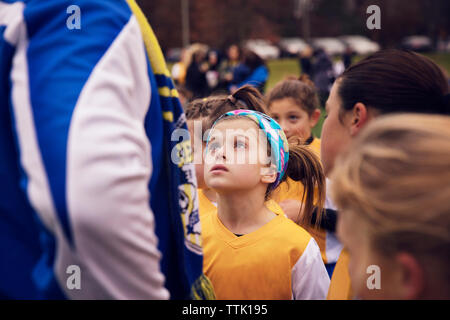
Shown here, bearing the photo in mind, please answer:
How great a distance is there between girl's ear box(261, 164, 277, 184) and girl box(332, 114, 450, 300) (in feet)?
4.36

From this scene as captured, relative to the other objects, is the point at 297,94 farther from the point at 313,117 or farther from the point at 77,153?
the point at 77,153

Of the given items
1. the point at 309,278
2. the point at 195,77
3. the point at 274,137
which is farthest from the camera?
the point at 195,77

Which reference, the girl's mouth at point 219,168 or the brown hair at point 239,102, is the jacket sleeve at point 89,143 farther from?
the brown hair at point 239,102

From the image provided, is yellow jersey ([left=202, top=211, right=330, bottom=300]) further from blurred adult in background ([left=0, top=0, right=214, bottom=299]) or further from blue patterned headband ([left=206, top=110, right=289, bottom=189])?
blurred adult in background ([left=0, top=0, right=214, bottom=299])

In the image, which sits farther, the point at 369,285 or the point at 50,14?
the point at 369,285

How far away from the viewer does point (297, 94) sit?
14.9 feet

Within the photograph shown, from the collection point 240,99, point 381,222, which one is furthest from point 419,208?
point 240,99

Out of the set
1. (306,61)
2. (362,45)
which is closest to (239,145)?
(306,61)

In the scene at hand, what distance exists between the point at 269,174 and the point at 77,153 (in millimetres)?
1714

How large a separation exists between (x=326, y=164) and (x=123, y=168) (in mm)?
1141

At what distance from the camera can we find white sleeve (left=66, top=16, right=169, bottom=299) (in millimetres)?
919

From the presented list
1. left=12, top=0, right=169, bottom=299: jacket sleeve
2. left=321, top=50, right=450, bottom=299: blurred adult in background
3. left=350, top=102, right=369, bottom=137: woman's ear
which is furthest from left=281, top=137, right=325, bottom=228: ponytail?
left=12, top=0, right=169, bottom=299: jacket sleeve

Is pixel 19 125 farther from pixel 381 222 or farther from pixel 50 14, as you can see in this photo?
pixel 381 222
